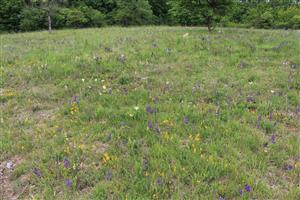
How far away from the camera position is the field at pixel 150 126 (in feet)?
11.9

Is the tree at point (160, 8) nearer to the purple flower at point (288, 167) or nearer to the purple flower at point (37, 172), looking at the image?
the purple flower at point (288, 167)

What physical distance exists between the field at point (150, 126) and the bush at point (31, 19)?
99.7 ft

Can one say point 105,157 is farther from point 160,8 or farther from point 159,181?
point 160,8

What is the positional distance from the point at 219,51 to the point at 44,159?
7.36m

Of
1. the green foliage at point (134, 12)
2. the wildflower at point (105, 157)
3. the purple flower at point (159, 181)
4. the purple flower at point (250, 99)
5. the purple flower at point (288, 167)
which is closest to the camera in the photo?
the purple flower at point (159, 181)

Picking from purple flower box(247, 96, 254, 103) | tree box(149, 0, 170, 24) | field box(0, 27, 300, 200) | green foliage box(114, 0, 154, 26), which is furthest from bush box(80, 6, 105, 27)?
purple flower box(247, 96, 254, 103)

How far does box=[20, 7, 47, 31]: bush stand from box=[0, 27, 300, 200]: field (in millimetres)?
30392

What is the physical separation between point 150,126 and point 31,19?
122ft

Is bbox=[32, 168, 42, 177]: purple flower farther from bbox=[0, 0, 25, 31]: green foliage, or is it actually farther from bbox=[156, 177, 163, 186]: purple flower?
bbox=[0, 0, 25, 31]: green foliage

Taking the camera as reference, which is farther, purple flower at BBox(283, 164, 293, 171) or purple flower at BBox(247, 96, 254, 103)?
purple flower at BBox(247, 96, 254, 103)

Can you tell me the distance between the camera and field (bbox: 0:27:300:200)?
362cm

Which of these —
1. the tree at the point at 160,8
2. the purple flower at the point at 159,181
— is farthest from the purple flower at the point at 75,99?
the tree at the point at 160,8

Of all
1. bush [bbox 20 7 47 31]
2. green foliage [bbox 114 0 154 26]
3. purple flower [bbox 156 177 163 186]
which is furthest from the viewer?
green foliage [bbox 114 0 154 26]

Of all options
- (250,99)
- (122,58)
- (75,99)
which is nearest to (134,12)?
(122,58)
